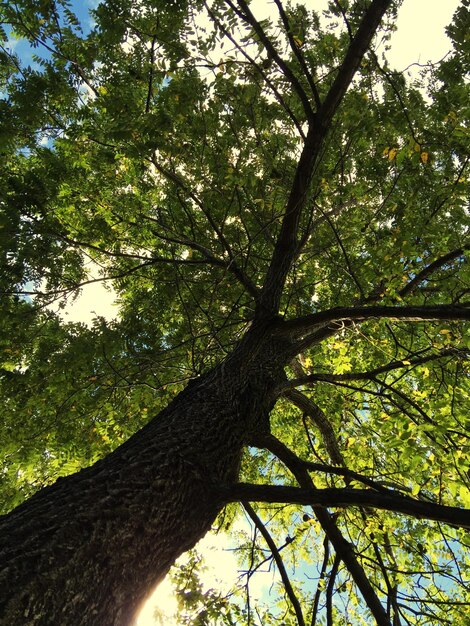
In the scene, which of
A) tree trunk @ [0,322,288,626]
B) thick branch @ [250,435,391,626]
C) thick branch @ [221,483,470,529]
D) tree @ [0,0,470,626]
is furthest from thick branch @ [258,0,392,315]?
thick branch @ [221,483,470,529]

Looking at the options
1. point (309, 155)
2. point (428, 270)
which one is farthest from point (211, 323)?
point (428, 270)

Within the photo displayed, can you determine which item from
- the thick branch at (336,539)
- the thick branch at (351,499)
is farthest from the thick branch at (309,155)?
the thick branch at (351,499)

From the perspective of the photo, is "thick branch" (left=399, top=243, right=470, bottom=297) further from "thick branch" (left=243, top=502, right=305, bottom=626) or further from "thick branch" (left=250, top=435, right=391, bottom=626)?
"thick branch" (left=243, top=502, right=305, bottom=626)

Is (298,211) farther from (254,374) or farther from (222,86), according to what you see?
(254,374)

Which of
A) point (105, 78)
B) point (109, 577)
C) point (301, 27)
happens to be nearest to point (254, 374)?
point (109, 577)

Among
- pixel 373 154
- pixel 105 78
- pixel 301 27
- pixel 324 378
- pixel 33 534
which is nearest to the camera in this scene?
pixel 33 534

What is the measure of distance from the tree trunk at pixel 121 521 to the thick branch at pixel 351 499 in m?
0.20

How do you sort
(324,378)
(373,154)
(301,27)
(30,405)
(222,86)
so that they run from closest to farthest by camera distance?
(301,27), (222,86), (324,378), (30,405), (373,154)

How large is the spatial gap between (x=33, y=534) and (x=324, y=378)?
290 centimetres

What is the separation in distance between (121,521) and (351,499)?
1.13 m

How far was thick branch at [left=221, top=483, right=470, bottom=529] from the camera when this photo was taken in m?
1.84

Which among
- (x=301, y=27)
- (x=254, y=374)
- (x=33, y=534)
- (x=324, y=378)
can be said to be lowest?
(x=33, y=534)

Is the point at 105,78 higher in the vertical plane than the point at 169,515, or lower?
higher

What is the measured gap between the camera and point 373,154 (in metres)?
5.80
